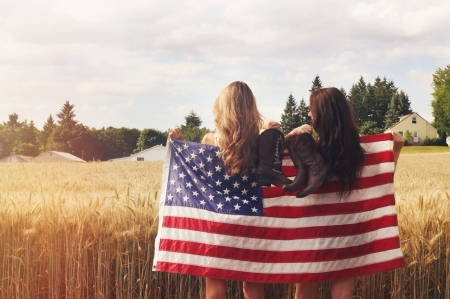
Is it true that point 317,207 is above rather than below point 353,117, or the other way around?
below

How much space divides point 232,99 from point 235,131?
196mm

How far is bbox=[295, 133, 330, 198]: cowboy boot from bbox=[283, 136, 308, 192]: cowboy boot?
0.04 metres

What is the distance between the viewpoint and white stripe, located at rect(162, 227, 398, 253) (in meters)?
3.38

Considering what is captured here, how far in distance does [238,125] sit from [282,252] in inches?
37.7

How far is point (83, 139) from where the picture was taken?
44469 mm

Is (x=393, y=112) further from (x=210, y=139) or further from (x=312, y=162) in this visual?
(x=312, y=162)

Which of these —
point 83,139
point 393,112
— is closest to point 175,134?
point 83,139

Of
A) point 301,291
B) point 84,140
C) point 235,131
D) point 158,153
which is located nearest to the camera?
point 235,131

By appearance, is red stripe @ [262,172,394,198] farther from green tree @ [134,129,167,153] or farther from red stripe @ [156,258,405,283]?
green tree @ [134,129,167,153]

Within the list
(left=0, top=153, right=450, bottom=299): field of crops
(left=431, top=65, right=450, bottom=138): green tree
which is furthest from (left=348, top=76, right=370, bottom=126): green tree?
(left=0, top=153, right=450, bottom=299): field of crops

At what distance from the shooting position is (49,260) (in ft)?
14.1

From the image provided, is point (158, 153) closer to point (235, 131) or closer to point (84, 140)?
point (84, 140)

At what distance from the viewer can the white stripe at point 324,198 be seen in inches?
134

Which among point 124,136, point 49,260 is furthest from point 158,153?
point 49,260
